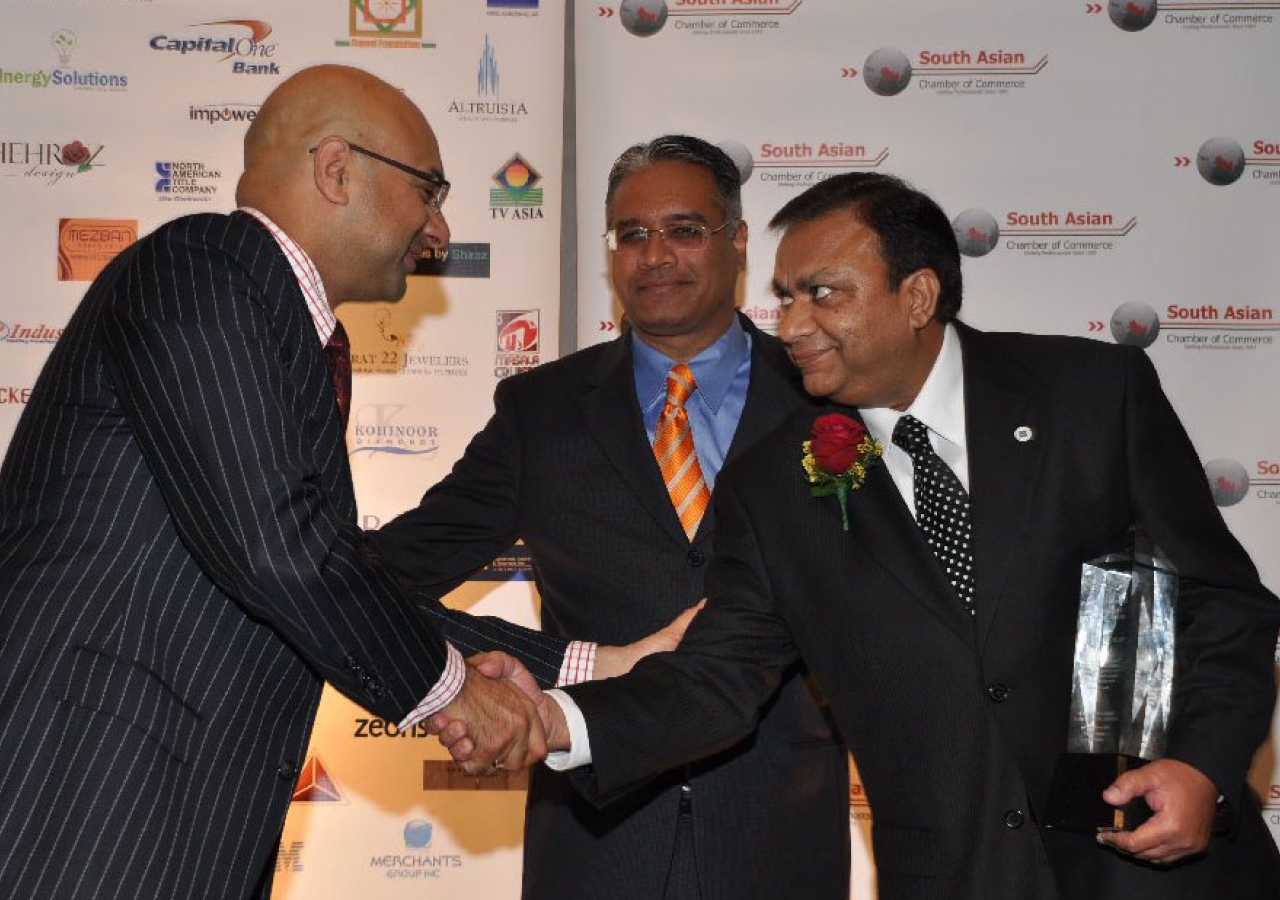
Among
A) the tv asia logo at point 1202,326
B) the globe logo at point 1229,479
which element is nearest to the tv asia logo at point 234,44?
the tv asia logo at point 1202,326

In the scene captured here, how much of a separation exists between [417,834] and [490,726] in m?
2.63

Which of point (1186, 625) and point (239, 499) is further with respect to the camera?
point (1186, 625)

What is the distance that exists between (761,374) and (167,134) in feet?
9.73

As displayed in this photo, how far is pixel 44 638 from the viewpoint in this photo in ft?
8.66

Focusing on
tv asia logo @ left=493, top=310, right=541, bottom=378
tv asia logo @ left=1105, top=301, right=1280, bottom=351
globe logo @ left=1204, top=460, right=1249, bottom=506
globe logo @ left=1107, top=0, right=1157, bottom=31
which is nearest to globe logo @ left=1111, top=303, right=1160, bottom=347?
tv asia logo @ left=1105, top=301, right=1280, bottom=351

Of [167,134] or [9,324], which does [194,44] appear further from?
[9,324]

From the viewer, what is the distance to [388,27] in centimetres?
591

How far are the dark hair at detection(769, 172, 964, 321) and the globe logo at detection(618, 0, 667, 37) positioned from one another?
95.3 inches

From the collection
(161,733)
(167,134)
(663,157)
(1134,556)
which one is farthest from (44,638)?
(167,134)

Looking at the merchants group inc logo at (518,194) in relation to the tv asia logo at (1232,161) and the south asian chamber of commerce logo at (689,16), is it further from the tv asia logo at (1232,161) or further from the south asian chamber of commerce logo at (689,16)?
the tv asia logo at (1232,161)

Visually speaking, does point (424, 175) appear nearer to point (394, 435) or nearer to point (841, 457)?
point (841, 457)

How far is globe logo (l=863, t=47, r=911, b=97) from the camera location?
5.83 meters

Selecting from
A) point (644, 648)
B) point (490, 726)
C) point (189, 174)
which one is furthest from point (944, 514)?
point (189, 174)

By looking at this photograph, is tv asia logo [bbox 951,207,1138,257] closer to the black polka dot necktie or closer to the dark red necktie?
the black polka dot necktie
